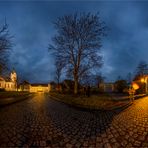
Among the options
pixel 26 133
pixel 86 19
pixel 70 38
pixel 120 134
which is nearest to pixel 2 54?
pixel 70 38

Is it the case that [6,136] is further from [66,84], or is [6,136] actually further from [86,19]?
[66,84]

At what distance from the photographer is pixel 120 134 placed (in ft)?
19.7

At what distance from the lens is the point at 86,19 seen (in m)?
20.7

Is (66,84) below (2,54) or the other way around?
below

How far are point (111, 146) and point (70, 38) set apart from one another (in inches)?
695

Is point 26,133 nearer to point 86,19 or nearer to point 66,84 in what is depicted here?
point 86,19

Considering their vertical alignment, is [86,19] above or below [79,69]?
above

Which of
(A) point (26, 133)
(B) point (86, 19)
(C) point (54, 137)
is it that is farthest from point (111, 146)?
(B) point (86, 19)

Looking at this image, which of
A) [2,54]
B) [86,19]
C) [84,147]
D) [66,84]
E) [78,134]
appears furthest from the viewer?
[66,84]

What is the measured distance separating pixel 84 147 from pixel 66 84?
42.1 meters

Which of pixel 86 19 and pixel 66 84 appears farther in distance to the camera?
pixel 66 84

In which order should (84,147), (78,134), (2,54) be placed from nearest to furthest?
(84,147) < (78,134) < (2,54)

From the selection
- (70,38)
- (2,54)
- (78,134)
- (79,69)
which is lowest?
(78,134)

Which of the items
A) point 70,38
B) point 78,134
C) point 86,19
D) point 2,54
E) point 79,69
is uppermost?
point 86,19
